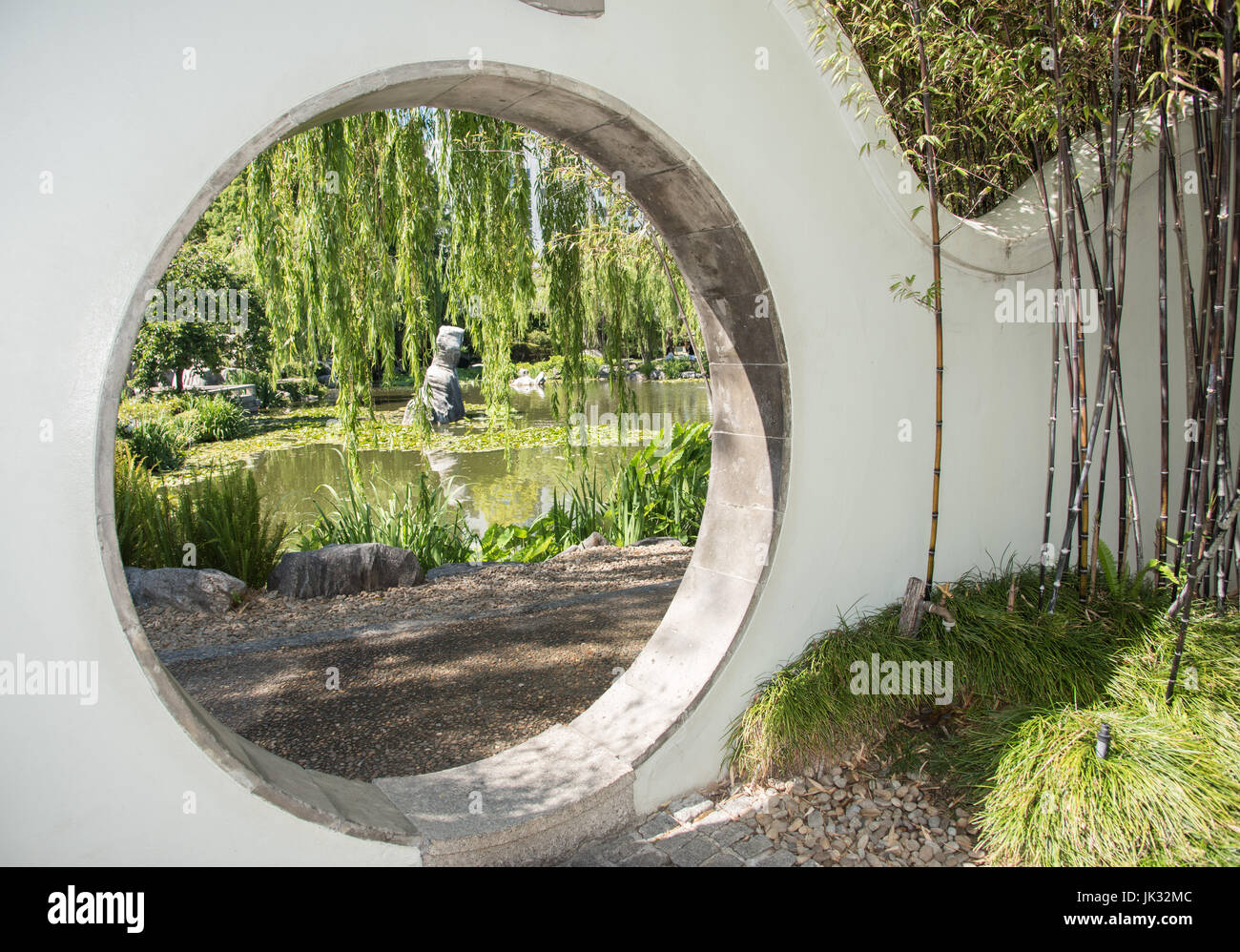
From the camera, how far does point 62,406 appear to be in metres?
1.82

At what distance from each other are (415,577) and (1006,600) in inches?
133

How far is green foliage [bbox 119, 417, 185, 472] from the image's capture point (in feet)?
33.7

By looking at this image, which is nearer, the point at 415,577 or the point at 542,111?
the point at 542,111

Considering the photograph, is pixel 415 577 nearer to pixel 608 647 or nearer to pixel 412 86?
pixel 608 647

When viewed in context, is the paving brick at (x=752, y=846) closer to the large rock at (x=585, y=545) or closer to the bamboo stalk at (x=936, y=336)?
the bamboo stalk at (x=936, y=336)

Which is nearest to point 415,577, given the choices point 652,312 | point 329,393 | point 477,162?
point 477,162

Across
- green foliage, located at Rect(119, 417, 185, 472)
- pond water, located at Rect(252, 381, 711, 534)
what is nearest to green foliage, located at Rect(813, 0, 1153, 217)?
pond water, located at Rect(252, 381, 711, 534)

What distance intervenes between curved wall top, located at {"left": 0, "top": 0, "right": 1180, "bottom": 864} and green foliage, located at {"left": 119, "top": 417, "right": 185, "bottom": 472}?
9003 mm

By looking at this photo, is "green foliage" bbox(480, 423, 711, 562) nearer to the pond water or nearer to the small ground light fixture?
the pond water

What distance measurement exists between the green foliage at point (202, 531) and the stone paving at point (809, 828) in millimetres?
3567

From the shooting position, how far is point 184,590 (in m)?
4.95

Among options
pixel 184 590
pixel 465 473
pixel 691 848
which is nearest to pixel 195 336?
pixel 465 473

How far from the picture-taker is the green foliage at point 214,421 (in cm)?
1188
